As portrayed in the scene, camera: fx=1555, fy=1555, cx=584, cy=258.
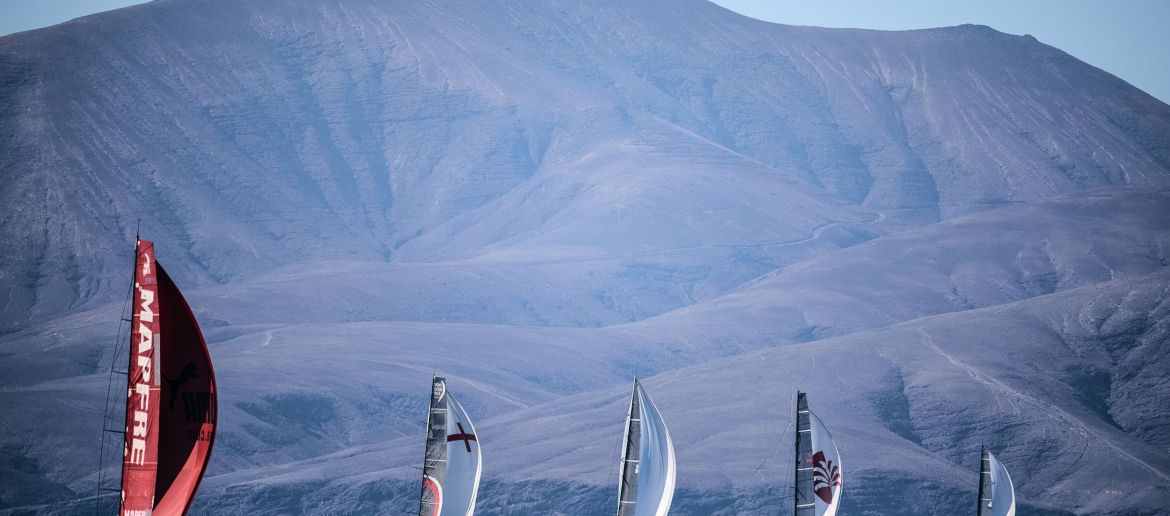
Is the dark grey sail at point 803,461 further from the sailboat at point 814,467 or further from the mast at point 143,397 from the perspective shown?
the mast at point 143,397

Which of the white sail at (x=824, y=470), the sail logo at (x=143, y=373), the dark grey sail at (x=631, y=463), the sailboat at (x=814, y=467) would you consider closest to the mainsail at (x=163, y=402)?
the sail logo at (x=143, y=373)

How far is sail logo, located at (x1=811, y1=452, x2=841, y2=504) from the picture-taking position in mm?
42750

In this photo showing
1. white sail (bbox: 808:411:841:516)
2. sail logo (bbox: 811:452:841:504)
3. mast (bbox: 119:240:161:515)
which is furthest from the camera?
sail logo (bbox: 811:452:841:504)

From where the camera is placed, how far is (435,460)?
40.3 m

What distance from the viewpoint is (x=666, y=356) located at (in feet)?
516

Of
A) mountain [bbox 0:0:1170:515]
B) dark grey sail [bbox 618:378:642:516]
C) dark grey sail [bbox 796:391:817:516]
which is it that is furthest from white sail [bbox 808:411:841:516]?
mountain [bbox 0:0:1170:515]


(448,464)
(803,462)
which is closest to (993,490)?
(803,462)

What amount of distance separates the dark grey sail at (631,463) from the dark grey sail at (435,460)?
4901mm

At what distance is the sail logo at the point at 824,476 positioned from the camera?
42.8 metres

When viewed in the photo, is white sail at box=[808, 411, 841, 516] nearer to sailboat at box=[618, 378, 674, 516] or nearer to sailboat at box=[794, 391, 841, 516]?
sailboat at box=[794, 391, 841, 516]

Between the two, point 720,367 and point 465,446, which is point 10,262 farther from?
point 465,446

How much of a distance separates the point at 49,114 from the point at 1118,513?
145967 millimetres

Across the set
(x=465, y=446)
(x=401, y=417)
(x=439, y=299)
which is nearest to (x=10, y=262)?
(x=439, y=299)

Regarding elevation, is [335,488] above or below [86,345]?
below
